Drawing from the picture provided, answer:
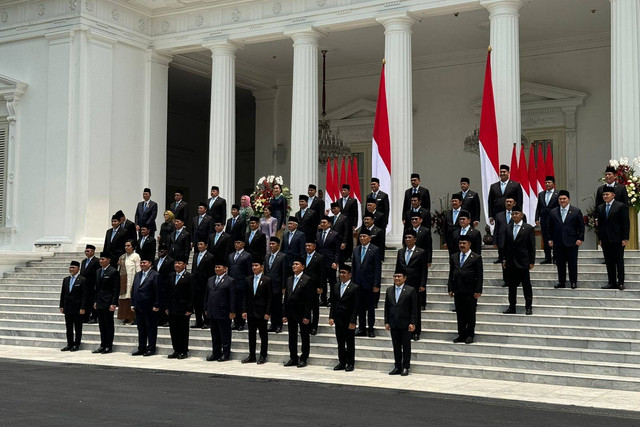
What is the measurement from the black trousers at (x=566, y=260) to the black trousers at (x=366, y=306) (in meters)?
3.17

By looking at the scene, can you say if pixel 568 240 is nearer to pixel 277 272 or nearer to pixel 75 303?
pixel 277 272

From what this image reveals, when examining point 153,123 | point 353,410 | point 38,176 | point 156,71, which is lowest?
point 353,410

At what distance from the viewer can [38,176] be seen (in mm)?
22469

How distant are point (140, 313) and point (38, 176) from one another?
9.44 m

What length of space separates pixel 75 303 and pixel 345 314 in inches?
215

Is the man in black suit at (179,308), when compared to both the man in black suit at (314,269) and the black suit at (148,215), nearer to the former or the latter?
the man in black suit at (314,269)

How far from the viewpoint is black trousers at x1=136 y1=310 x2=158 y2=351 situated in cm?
1455

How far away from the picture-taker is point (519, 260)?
13.5 metres

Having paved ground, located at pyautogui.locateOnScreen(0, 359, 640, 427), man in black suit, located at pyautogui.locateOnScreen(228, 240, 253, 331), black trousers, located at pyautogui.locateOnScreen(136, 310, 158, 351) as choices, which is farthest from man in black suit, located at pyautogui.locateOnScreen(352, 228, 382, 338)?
black trousers, located at pyautogui.locateOnScreen(136, 310, 158, 351)

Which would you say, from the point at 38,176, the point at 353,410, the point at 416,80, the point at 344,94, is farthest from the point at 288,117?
the point at 353,410

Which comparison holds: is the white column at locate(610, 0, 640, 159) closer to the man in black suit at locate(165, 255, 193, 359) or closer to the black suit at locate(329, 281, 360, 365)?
the black suit at locate(329, 281, 360, 365)

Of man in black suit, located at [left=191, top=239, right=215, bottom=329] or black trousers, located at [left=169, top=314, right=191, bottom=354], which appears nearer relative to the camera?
black trousers, located at [left=169, top=314, right=191, bottom=354]

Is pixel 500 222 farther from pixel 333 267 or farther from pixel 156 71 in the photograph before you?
pixel 156 71

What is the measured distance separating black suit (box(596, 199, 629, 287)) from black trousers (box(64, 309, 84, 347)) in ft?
30.1
